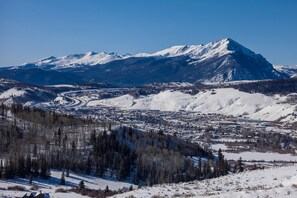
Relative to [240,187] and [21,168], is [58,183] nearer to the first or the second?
[21,168]

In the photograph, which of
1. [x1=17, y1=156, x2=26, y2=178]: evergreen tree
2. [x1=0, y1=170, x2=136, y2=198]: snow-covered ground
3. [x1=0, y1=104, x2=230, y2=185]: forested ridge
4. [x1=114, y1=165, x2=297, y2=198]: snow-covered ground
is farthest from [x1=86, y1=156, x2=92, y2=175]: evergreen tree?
[x1=114, y1=165, x2=297, y2=198]: snow-covered ground

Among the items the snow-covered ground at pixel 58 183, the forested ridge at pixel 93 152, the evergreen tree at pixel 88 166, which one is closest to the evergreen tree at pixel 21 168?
the forested ridge at pixel 93 152

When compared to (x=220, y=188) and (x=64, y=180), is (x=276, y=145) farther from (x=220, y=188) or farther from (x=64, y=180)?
(x=220, y=188)

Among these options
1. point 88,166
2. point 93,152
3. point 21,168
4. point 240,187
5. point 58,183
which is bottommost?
point 58,183

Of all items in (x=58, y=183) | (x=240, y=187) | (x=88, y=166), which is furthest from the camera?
(x=88, y=166)

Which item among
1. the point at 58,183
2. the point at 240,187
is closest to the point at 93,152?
the point at 58,183

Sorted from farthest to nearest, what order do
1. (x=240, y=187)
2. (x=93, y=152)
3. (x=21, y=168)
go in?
(x=93, y=152)
(x=21, y=168)
(x=240, y=187)

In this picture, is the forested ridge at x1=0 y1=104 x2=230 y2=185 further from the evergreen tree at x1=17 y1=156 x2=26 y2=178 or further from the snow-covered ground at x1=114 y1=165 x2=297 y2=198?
the snow-covered ground at x1=114 y1=165 x2=297 y2=198

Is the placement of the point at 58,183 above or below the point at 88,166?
below

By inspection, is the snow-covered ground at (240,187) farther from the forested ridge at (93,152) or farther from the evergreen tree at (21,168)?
the evergreen tree at (21,168)
